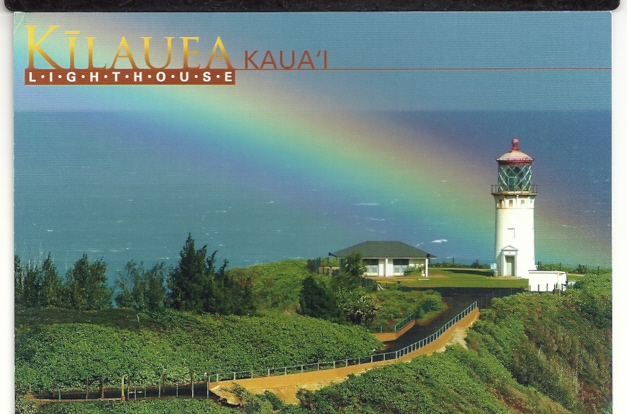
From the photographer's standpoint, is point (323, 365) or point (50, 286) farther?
point (323, 365)

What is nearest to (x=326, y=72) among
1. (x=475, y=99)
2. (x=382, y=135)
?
(x=382, y=135)

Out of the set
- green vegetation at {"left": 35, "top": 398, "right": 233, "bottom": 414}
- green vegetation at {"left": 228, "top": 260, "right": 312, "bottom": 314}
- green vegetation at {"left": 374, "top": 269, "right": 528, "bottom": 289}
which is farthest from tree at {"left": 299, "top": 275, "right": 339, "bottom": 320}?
green vegetation at {"left": 35, "top": 398, "right": 233, "bottom": 414}

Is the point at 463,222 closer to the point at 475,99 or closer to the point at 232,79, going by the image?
the point at 475,99

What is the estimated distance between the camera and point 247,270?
30.2 feet

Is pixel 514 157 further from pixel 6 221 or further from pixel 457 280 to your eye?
pixel 6 221

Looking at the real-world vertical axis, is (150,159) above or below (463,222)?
above

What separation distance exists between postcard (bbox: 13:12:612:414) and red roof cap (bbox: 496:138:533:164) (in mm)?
14

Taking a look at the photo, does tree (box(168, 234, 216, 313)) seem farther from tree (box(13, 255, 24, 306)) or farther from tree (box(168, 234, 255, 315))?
tree (box(13, 255, 24, 306))

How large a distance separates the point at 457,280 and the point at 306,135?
188cm

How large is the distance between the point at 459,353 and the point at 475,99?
2288 millimetres

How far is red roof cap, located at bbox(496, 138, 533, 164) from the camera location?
9.30 m

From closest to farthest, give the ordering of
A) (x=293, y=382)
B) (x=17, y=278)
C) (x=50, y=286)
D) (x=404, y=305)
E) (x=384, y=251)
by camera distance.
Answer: (x=17, y=278), (x=50, y=286), (x=293, y=382), (x=384, y=251), (x=404, y=305)

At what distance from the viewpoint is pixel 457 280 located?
9.35 metres
